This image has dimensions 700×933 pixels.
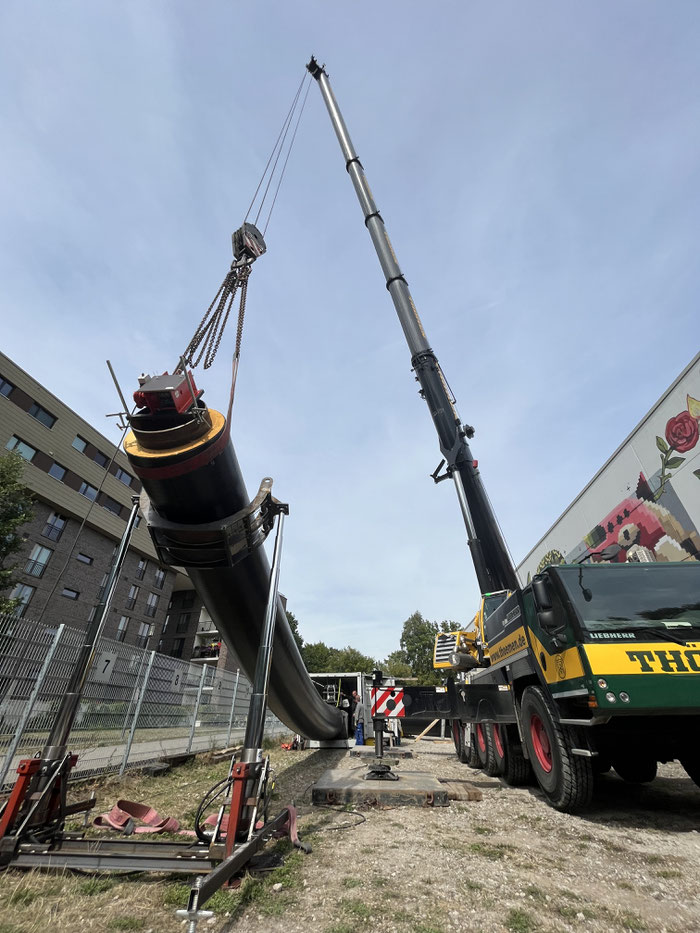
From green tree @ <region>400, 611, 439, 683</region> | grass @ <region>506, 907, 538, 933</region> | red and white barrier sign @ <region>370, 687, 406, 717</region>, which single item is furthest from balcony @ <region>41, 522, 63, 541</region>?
green tree @ <region>400, 611, 439, 683</region>

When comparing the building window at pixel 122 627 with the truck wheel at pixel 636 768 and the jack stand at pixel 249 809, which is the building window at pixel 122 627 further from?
the truck wheel at pixel 636 768

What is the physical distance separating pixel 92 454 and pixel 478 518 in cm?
2886

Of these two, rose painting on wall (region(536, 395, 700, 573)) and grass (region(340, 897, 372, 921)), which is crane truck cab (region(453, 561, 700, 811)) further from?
rose painting on wall (region(536, 395, 700, 573))

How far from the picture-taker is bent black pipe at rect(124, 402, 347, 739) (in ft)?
10.8

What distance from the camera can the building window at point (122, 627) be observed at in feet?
103

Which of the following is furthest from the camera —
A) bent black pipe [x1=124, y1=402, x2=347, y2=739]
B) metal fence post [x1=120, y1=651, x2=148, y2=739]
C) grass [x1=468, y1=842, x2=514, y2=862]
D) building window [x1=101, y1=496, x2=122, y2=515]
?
building window [x1=101, y1=496, x2=122, y2=515]

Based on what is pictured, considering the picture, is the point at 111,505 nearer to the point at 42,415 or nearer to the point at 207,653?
the point at 42,415

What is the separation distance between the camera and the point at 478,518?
9641 mm

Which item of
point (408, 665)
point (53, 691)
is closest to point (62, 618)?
point (53, 691)

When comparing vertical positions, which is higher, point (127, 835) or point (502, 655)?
point (502, 655)

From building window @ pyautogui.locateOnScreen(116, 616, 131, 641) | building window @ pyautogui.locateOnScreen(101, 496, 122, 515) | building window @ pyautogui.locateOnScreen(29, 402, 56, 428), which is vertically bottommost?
building window @ pyautogui.locateOnScreen(116, 616, 131, 641)

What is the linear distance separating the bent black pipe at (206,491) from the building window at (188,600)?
139ft

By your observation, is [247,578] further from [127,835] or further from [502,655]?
[502,655]

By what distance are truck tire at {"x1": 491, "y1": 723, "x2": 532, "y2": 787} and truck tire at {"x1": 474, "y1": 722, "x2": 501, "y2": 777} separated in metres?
0.44
